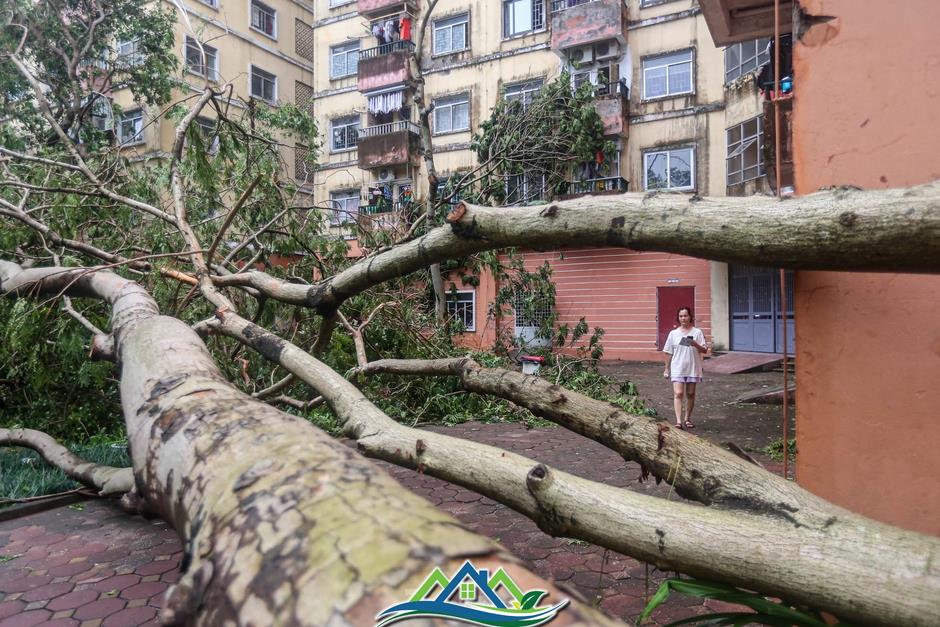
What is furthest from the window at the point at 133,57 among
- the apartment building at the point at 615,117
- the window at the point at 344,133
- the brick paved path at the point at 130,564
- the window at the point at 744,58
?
the window at the point at 744,58

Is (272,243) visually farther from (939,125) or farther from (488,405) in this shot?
(939,125)

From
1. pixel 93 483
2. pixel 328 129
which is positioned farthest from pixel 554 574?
pixel 328 129

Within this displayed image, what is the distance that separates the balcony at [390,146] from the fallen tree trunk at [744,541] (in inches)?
699

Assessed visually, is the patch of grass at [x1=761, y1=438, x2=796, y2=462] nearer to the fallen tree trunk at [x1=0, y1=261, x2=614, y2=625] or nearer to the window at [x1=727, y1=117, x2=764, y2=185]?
the fallen tree trunk at [x1=0, y1=261, x2=614, y2=625]

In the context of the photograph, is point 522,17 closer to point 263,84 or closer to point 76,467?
point 263,84

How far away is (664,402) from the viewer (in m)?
9.86

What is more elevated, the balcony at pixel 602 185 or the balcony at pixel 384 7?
the balcony at pixel 384 7

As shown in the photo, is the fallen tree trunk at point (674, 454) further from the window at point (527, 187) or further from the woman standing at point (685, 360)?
the window at point (527, 187)

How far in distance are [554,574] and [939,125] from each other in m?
2.68

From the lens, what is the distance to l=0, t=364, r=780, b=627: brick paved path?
2980 mm

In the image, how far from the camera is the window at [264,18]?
21.8 metres

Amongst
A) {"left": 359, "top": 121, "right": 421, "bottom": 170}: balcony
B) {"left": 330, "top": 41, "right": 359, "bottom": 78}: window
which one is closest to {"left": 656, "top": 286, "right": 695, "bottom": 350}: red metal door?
{"left": 359, "top": 121, "right": 421, "bottom": 170}: balcony

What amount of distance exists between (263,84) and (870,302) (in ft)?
78.5

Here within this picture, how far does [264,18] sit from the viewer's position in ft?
73.9
